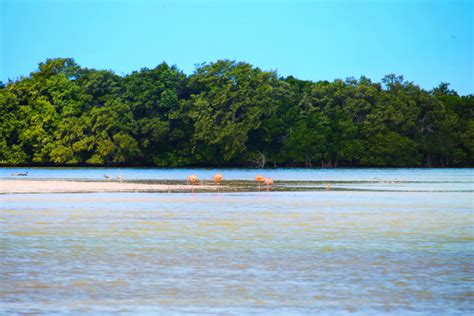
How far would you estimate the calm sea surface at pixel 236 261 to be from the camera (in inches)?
426

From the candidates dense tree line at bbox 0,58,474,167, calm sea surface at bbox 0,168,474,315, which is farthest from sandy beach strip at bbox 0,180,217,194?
dense tree line at bbox 0,58,474,167

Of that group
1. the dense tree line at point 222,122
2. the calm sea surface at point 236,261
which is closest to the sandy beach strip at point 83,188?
the calm sea surface at point 236,261

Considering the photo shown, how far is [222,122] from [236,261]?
89.6m

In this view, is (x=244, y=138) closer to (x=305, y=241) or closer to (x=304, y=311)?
(x=305, y=241)

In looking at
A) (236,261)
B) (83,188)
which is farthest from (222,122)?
(236,261)

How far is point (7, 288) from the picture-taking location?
11.8 meters

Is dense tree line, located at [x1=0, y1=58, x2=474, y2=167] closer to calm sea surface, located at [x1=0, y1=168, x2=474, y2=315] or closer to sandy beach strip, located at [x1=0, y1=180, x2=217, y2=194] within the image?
sandy beach strip, located at [x1=0, y1=180, x2=217, y2=194]

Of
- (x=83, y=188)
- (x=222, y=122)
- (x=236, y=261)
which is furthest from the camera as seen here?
(x=222, y=122)

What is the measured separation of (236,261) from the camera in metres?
14.6

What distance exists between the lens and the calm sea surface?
10.8 meters

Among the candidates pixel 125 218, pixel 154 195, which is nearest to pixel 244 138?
pixel 154 195

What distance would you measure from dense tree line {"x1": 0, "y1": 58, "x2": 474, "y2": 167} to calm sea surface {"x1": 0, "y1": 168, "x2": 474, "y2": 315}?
77.5 metres

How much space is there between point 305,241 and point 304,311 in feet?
24.8

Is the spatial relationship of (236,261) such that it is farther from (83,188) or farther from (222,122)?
(222,122)
